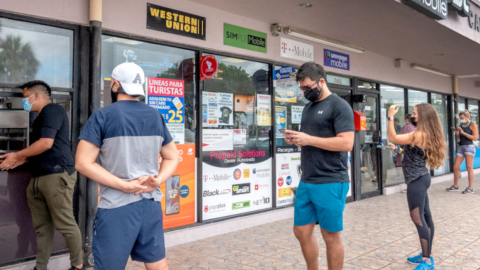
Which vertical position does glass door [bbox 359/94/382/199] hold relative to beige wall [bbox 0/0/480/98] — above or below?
below

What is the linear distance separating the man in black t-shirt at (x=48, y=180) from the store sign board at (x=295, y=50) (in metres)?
4.22

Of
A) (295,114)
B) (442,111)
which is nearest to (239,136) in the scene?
(295,114)

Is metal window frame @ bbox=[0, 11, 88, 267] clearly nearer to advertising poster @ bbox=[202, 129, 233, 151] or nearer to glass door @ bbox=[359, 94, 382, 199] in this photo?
advertising poster @ bbox=[202, 129, 233, 151]

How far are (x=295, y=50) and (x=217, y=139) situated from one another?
2.48m

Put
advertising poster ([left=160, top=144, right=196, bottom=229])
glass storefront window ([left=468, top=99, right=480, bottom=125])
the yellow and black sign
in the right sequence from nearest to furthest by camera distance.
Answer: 1. the yellow and black sign
2. advertising poster ([left=160, top=144, right=196, bottom=229])
3. glass storefront window ([left=468, top=99, right=480, bottom=125])

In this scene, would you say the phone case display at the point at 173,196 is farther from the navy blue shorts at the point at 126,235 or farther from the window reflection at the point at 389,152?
the window reflection at the point at 389,152

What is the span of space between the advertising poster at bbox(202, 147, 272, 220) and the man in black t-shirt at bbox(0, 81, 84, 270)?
2236 mm

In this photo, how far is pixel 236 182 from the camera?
6.30 m


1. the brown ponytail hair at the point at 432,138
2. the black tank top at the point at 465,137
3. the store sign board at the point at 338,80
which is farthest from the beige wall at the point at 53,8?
the black tank top at the point at 465,137

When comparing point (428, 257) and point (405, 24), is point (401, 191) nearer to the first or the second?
point (405, 24)

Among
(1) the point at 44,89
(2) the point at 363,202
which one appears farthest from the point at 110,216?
(2) the point at 363,202

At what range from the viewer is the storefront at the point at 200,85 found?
417cm

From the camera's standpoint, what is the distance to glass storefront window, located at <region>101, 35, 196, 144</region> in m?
4.91

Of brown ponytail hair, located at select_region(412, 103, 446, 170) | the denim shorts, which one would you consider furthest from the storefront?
the denim shorts
